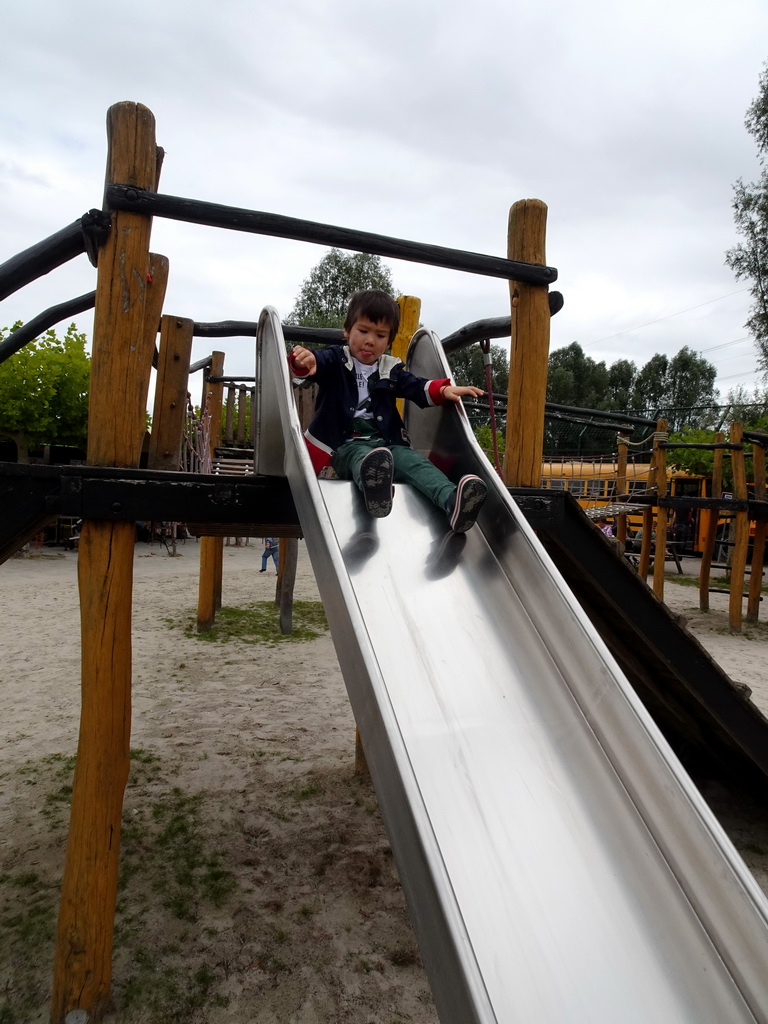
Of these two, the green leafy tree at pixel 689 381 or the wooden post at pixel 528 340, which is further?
the green leafy tree at pixel 689 381

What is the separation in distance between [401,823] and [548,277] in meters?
2.39

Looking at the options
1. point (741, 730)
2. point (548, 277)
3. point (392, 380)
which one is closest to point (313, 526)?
point (392, 380)

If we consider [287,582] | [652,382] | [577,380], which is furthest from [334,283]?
[287,582]

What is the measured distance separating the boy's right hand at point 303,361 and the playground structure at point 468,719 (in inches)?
5.5

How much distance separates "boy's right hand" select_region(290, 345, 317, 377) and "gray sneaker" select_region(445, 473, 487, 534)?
89 centimetres

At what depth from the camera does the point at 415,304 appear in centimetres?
437

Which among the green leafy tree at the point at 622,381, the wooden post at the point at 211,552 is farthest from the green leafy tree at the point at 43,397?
the green leafy tree at the point at 622,381

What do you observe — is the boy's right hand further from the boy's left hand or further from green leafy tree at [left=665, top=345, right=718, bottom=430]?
green leafy tree at [left=665, top=345, right=718, bottom=430]

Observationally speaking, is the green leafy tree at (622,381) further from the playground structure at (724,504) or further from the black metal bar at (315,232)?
the black metal bar at (315,232)

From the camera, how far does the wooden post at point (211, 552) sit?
759 centimetres

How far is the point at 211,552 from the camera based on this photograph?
7703 mm

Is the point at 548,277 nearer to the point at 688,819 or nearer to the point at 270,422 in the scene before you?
the point at 270,422

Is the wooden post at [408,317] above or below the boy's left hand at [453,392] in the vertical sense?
above

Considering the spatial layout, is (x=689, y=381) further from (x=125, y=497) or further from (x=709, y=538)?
(x=125, y=497)
